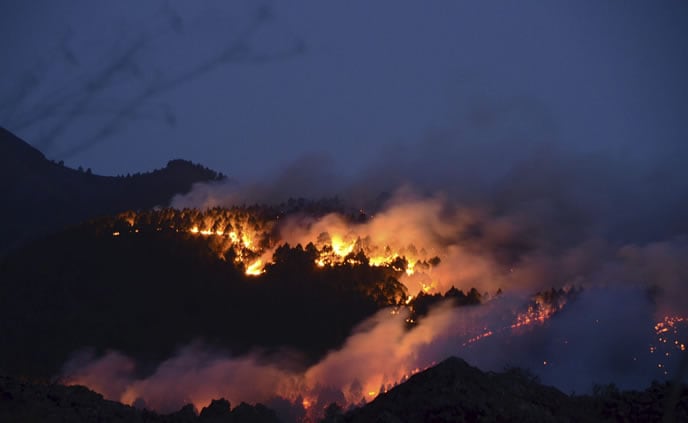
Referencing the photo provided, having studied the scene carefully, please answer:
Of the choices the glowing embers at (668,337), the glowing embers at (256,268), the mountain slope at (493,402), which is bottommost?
the mountain slope at (493,402)

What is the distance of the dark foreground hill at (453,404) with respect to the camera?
16641 mm

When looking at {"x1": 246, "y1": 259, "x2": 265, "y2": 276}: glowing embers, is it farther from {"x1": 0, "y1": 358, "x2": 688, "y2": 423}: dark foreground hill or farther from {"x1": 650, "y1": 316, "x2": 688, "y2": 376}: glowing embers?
{"x1": 0, "y1": 358, "x2": 688, "y2": 423}: dark foreground hill

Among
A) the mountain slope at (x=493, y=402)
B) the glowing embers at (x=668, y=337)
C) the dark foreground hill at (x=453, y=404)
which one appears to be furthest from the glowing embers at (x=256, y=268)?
the mountain slope at (x=493, y=402)

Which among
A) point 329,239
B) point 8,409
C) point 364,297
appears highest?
point 329,239

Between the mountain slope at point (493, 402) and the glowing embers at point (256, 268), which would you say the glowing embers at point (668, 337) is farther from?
the glowing embers at point (256, 268)

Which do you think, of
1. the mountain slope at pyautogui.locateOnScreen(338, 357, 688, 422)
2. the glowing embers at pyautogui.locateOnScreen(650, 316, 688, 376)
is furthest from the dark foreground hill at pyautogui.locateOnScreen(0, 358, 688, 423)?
the glowing embers at pyautogui.locateOnScreen(650, 316, 688, 376)

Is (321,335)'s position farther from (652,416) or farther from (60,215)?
(60,215)

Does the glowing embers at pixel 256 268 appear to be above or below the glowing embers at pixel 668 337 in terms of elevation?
above

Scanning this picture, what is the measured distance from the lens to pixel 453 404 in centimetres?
1666

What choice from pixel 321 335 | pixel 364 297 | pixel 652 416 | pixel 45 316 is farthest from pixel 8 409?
pixel 45 316

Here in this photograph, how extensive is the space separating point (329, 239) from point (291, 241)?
9.08 metres

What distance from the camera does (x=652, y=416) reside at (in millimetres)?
18906

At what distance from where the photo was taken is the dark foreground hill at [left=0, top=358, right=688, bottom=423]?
1664 cm

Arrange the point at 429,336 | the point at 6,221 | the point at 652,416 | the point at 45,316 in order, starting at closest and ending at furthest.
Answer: the point at 652,416, the point at 429,336, the point at 45,316, the point at 6,221
